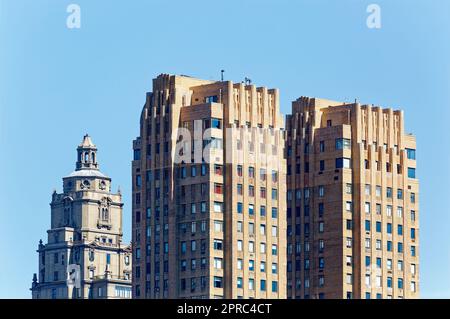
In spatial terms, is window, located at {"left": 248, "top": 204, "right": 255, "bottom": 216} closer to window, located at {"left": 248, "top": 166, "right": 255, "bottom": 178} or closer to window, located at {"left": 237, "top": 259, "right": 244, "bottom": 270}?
window, located at {"left": 248, "top": 166, "right": 255, "bottom": 178}

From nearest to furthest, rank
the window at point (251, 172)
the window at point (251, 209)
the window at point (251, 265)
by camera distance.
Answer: the window at point (251, 265) → the window at point (251, 209) → the window at point (251, 172)

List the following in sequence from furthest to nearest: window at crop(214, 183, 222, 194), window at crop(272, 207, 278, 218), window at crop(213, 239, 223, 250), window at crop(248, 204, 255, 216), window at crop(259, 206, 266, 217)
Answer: window at crop(272, 207, 278, 218)
window at crop(259, 206, 266, 217)
window at crop(248, 204, 255, 216)
window at crop(214, 183, 222, 194)
window at crop(213, 239, 223, 250)

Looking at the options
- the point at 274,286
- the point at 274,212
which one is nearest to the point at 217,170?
the point at 274,212

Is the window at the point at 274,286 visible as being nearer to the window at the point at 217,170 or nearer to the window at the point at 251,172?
the window at the point at 251,172

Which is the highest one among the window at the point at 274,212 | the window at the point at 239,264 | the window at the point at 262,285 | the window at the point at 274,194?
the window at the point at 274,194

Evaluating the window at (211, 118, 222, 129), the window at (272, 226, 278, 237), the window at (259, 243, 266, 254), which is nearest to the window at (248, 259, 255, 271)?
A: the window at (259, 243, 266, 254)

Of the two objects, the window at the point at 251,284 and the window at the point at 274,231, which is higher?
the window at the point at 274,231

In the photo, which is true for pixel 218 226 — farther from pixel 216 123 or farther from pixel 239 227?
pixel 216 123

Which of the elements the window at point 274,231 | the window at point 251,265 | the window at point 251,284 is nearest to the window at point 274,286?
the window at point 251,284
